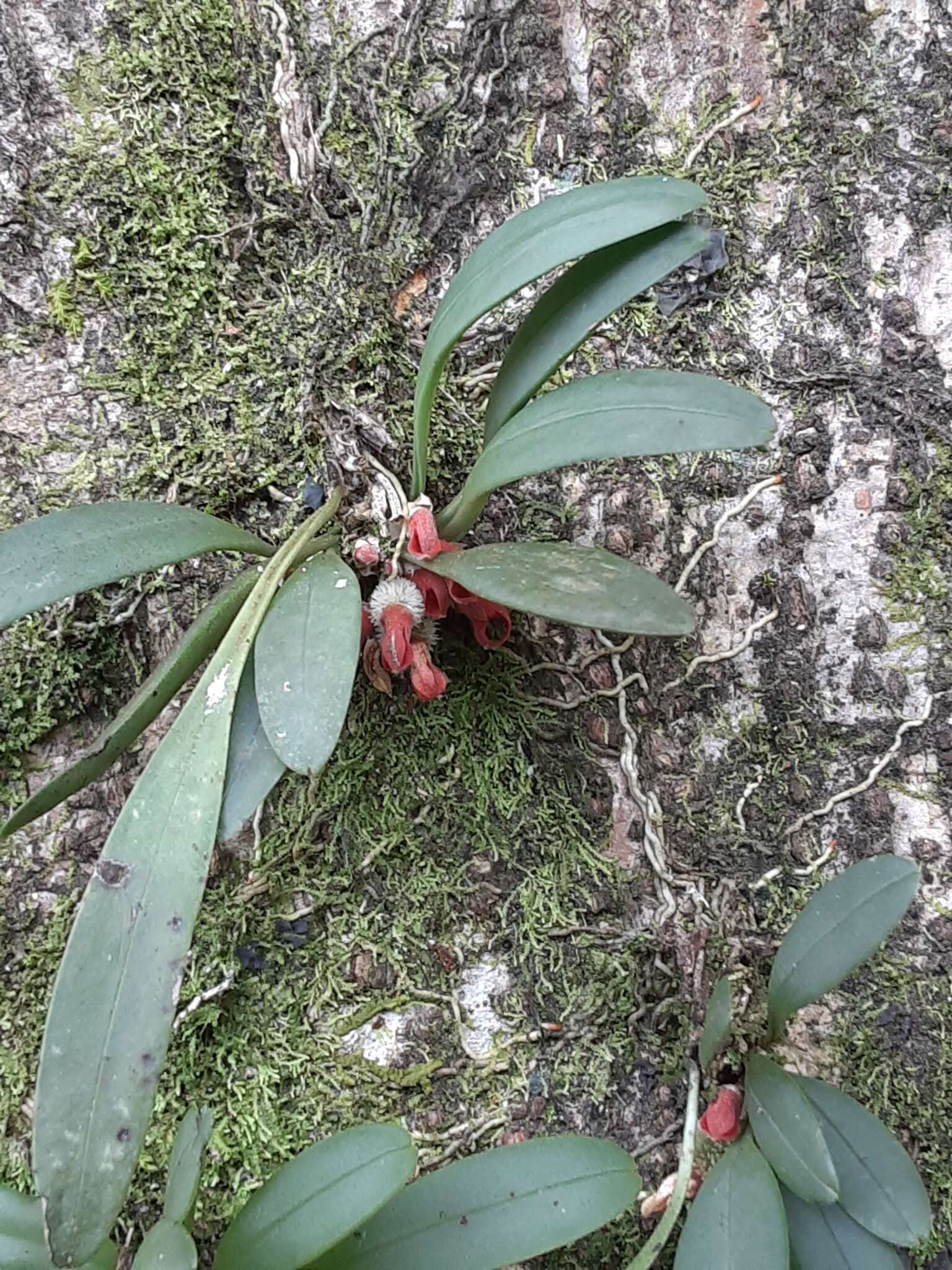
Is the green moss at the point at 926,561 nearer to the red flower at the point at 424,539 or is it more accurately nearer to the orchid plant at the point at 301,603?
the orchid plant at the point at 301,603

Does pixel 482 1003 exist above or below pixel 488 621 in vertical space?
below

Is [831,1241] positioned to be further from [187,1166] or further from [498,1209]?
[187,1166]

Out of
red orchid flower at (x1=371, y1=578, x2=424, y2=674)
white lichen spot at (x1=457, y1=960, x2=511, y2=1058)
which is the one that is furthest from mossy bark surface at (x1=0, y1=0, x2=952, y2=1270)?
red orchid flower at (x1=371, y1=578, x2=424, y2=674)

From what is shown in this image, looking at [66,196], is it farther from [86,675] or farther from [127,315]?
[86,675]

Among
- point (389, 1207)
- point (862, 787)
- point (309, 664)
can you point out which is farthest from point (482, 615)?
point (389, 1207)

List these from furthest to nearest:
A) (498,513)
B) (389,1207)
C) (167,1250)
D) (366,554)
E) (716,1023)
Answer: (498,513) → (366,554) → (716,1023) → (389,1207) → (167,1250)

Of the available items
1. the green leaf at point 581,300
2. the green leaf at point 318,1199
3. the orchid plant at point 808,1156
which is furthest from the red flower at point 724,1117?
the green leaf at point 581,300

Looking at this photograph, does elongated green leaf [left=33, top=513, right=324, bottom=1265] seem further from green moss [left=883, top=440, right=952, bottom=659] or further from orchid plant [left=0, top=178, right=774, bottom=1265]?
green moss [left=883, top=440, right=952, bottom=659]
